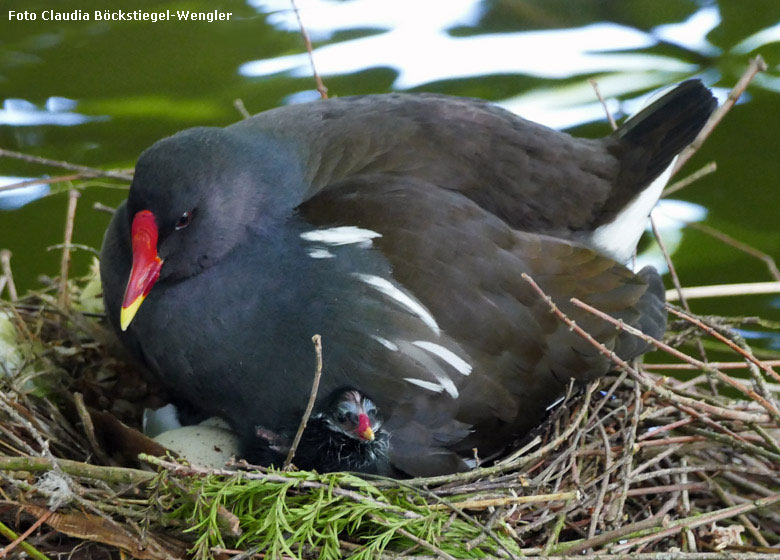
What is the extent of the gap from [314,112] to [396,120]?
0.25 meters

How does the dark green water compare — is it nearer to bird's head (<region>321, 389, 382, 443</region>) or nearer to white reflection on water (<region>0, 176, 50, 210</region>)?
white reflection on water (<region>0, 176, 50, 210</region>)

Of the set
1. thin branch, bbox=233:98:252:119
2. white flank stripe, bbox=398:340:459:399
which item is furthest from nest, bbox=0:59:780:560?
thin branch, bbox=233:98:252:119

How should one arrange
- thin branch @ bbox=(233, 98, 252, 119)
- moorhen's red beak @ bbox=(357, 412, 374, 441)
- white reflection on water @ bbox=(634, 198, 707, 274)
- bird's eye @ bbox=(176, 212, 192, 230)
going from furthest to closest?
white reflection on water @ bbox=(634, 198, 707, 274) → thin branch @ bbox=(233, 98, 252, 119) → bird's eye @ bbox=(176, 212, 192, 230) → moorhen's red beak @ bbox=(357, 412, 374, 441)

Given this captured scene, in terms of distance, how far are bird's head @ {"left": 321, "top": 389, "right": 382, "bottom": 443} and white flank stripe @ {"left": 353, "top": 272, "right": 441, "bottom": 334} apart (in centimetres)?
22

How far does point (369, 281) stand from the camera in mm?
2070

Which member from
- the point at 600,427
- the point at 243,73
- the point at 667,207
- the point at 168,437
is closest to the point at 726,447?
the point at 600,427

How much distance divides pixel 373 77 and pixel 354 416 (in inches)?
55.9

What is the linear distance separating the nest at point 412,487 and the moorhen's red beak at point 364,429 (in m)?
0.10

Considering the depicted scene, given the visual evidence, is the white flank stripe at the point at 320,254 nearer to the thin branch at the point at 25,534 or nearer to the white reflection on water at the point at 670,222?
the thin branch at the point at 25,534

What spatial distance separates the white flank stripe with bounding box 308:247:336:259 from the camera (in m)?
2.11

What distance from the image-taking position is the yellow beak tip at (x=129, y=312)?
204cm

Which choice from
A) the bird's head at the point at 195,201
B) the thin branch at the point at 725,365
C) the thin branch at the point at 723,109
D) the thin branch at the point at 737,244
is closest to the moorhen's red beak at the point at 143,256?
the bird's head at the point at 195,201

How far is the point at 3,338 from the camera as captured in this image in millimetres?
2449

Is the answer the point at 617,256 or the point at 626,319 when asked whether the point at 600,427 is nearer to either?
the point at 626,319
